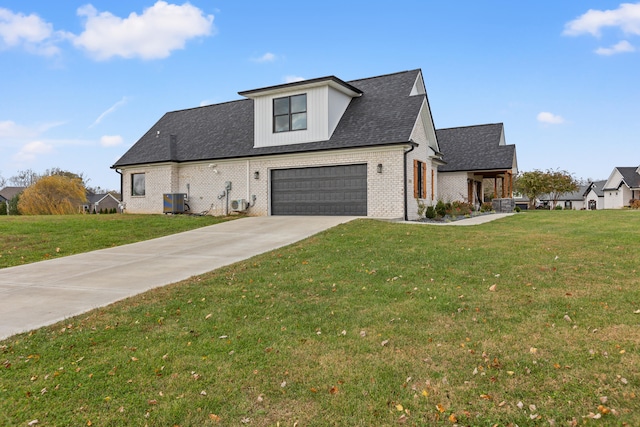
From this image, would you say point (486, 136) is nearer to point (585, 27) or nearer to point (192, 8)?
point (585, 27)

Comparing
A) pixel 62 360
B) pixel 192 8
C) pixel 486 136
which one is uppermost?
pixel 192 8

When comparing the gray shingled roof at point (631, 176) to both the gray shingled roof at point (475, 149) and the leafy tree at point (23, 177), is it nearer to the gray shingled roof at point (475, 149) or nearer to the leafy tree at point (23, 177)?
the gray shingled roof at point (475, 149)

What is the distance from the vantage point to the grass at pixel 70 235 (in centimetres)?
1021

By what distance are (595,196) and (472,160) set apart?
1910 inches

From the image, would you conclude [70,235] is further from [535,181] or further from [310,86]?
[535,181]

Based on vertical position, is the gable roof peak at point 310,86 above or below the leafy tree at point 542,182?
above

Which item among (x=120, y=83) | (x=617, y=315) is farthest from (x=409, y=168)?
(x=120, y=83)

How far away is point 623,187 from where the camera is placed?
152 ft

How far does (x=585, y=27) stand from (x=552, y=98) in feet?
14.3

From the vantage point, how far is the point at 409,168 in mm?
15836

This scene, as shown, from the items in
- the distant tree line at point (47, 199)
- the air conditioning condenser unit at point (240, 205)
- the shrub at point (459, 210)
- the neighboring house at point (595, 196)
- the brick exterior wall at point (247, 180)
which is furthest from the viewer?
the neighboring house at point (595, 196)

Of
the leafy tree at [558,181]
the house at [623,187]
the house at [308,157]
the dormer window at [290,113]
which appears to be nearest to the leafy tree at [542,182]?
the leafy tree at [558,181]

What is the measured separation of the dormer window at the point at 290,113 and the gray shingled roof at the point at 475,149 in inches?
440

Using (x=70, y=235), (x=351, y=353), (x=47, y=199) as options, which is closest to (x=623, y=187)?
(x=70, y=235)
